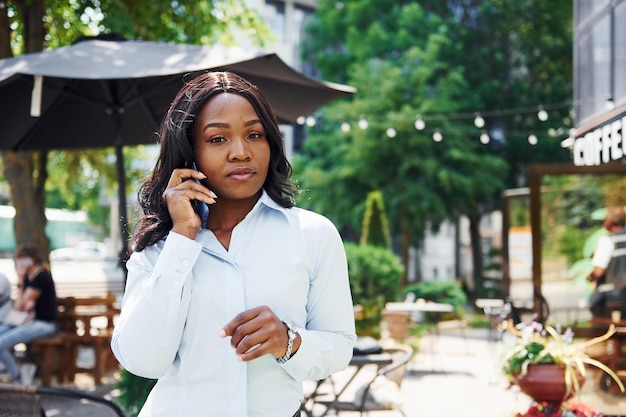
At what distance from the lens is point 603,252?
707 centimetres

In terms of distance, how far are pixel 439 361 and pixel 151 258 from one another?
9.99 metres

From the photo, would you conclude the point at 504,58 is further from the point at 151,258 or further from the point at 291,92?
the point at 151,258

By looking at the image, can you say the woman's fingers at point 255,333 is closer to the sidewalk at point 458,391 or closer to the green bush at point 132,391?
the sidewalk at point 458,391

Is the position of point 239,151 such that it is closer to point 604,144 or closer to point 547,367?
point 547,367

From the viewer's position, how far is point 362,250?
12.9 meters

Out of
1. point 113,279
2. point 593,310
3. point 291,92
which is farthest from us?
point 113,279

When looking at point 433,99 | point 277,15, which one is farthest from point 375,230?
point 277,15

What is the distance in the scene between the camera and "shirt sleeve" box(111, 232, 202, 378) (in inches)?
60.1

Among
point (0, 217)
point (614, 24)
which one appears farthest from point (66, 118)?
point (0, 217)

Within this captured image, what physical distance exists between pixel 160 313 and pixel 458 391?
7.62 meters

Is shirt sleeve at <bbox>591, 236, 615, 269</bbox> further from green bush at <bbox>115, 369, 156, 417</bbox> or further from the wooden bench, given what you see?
the wooden bench

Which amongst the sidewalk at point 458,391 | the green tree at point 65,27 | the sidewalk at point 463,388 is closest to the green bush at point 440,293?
the sidewalk at point 463,388

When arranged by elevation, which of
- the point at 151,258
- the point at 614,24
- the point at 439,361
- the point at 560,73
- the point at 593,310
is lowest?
the point at 439,361

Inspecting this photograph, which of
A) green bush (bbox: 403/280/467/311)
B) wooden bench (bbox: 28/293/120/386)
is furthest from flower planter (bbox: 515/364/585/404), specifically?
green bush (bbox: 403/280/467/311)
